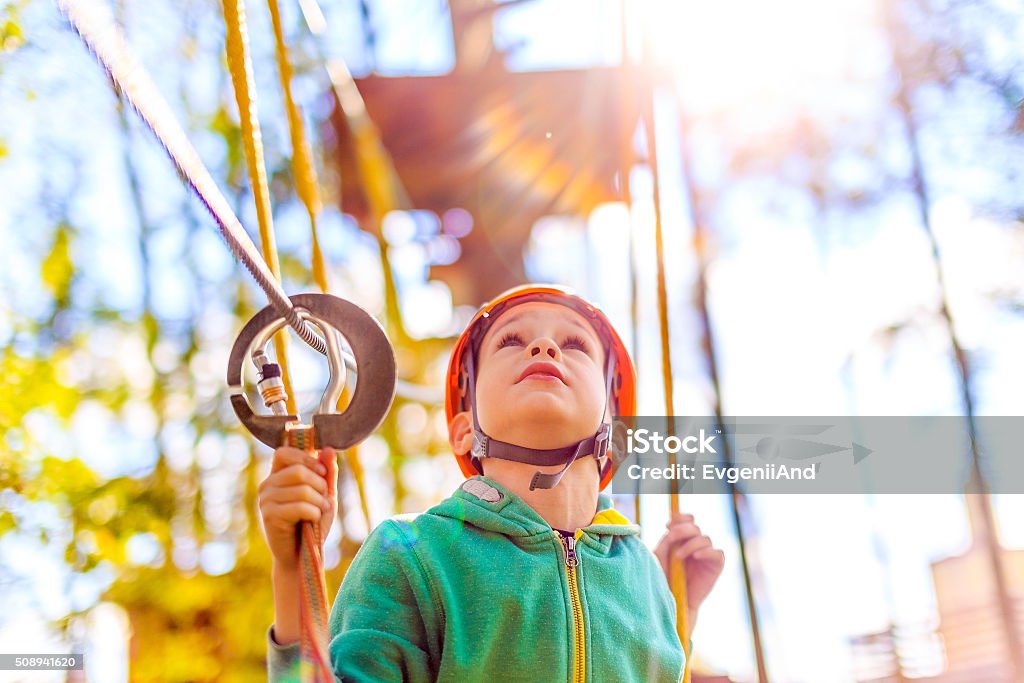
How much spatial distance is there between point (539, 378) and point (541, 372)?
0.01 meters

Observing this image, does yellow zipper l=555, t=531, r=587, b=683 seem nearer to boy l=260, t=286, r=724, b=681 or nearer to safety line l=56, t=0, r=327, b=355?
boy l=260, t=286, r=724, b=681

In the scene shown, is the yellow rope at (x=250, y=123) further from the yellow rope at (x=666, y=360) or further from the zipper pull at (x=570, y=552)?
the yellow rope at (x=666, y=360)

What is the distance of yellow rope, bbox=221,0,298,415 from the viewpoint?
0.97m

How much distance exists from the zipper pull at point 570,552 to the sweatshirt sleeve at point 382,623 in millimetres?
167

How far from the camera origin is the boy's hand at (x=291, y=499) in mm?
824

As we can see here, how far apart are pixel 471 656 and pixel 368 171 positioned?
191 centimetres

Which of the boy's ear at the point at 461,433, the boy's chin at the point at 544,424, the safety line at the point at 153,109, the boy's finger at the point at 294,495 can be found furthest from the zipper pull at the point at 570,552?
the safety line at the point at 153,109

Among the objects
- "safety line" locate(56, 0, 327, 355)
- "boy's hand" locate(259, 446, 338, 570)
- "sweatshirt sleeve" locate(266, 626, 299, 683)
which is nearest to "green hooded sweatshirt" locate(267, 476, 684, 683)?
"sweatshirt sleeve" locate(266, 626, 299, 683)

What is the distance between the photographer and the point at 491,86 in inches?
85.0

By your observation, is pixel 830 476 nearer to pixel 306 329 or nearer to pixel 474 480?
pixel 474 480

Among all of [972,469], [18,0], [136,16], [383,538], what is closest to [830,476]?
[972,469]

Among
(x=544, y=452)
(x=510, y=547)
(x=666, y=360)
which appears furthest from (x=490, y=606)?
(x=666, y=360)

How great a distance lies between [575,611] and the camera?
0.97 metres

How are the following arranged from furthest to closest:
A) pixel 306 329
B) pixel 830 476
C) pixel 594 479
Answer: pixel 830 476
pixel 594 479
pixel 306 329
